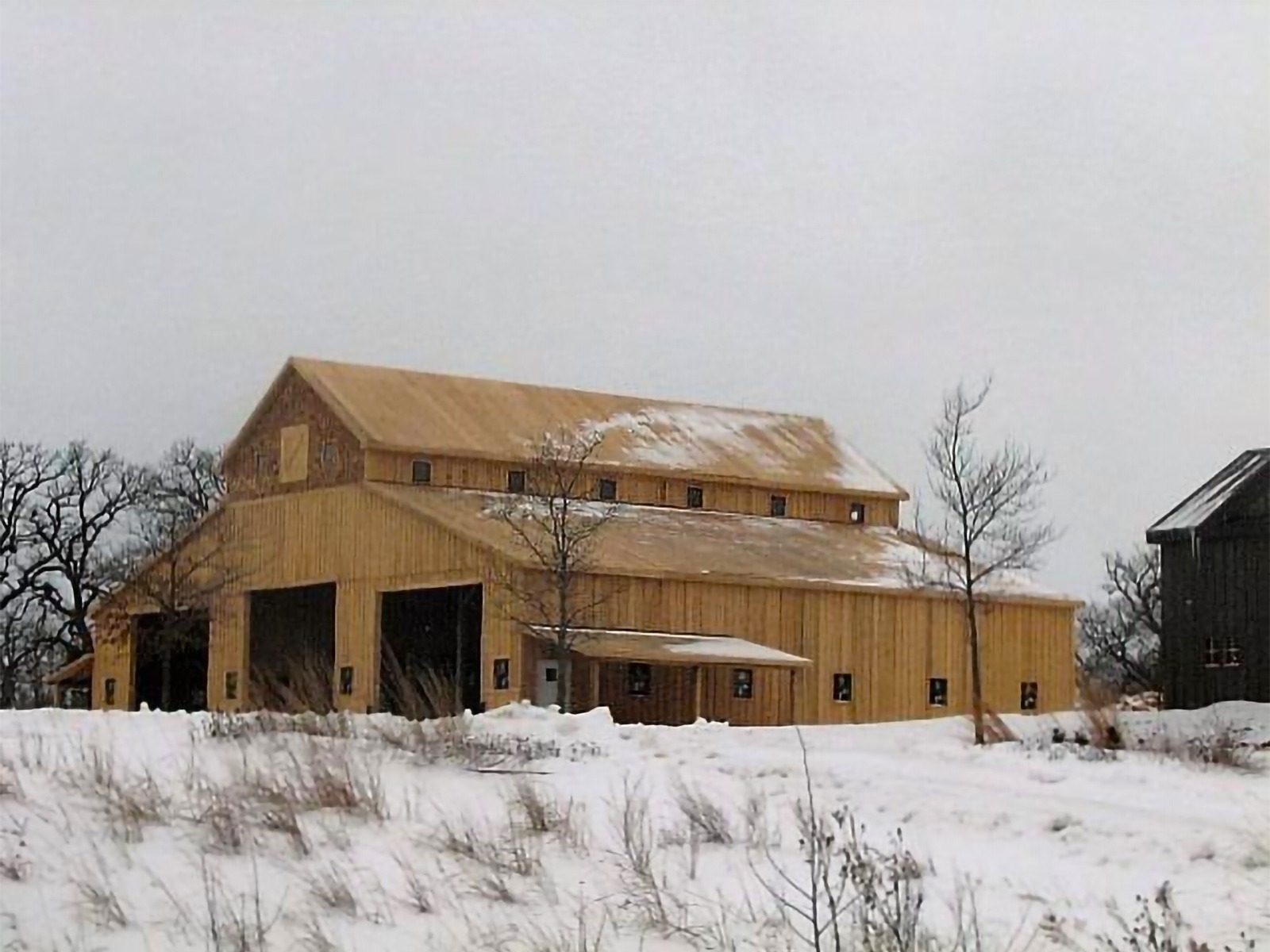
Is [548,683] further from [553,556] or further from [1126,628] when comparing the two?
[1126,628]

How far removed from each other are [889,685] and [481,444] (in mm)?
10987

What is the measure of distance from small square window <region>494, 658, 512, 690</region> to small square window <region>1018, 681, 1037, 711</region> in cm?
1349

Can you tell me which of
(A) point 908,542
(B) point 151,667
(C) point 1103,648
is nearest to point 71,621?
(B) point 151,667

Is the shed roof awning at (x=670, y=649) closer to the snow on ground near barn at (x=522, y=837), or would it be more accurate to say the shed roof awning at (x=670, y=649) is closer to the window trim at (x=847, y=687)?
the window trim at (x=847, y=687)

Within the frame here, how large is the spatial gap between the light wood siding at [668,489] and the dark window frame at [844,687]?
791cm

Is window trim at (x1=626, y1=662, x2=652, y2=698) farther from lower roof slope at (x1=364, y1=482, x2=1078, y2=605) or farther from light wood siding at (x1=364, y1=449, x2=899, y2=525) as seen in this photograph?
light wood siding at (x1=364, y1=449, x2=899, y2=525)

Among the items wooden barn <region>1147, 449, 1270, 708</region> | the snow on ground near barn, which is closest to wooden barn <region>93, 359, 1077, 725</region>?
wooden barn <region>1147, 449, 1270, 708</region>

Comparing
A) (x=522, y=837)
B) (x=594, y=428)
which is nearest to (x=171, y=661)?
(x=594, y=428)

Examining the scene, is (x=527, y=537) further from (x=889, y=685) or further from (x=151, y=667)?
(x=151, y=667)

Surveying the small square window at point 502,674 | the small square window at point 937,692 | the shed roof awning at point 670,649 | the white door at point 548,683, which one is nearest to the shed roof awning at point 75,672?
the small square window at point 502,674

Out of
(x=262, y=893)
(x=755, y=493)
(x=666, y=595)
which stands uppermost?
(x=755, y=493)

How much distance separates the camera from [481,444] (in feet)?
165

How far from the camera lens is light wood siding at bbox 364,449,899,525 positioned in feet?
160

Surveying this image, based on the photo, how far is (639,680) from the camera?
4509cm
